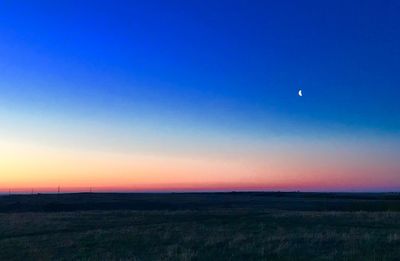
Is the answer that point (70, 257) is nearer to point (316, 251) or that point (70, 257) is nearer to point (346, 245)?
point (316, 251)

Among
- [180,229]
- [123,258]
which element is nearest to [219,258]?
[123,258]

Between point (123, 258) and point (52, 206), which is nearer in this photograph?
point (123, 258)

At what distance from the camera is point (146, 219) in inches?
1671

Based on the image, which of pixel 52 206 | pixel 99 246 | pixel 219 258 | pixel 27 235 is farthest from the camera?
pixel 52 206

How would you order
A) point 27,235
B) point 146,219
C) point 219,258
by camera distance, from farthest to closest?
1. point 146,219
2. point 27,235
3. point 219,258

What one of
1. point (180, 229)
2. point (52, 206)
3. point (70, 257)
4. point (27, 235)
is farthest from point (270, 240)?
point (52, 206)

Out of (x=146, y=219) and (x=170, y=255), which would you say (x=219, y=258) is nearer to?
(x=170, y=255)

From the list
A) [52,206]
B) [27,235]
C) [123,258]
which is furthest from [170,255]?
[52,206]

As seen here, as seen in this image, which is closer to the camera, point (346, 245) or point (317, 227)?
point (346, 245)

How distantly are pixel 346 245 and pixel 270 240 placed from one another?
4.12 meters

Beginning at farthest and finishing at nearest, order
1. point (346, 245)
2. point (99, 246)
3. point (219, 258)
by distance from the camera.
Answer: point (99, 246), point (346, 245), point (219, 258)

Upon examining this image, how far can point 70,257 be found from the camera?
21.8 meters

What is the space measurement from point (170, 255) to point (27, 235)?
13884 millimetres

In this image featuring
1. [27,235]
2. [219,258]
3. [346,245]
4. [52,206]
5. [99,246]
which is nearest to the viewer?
[219,258]
